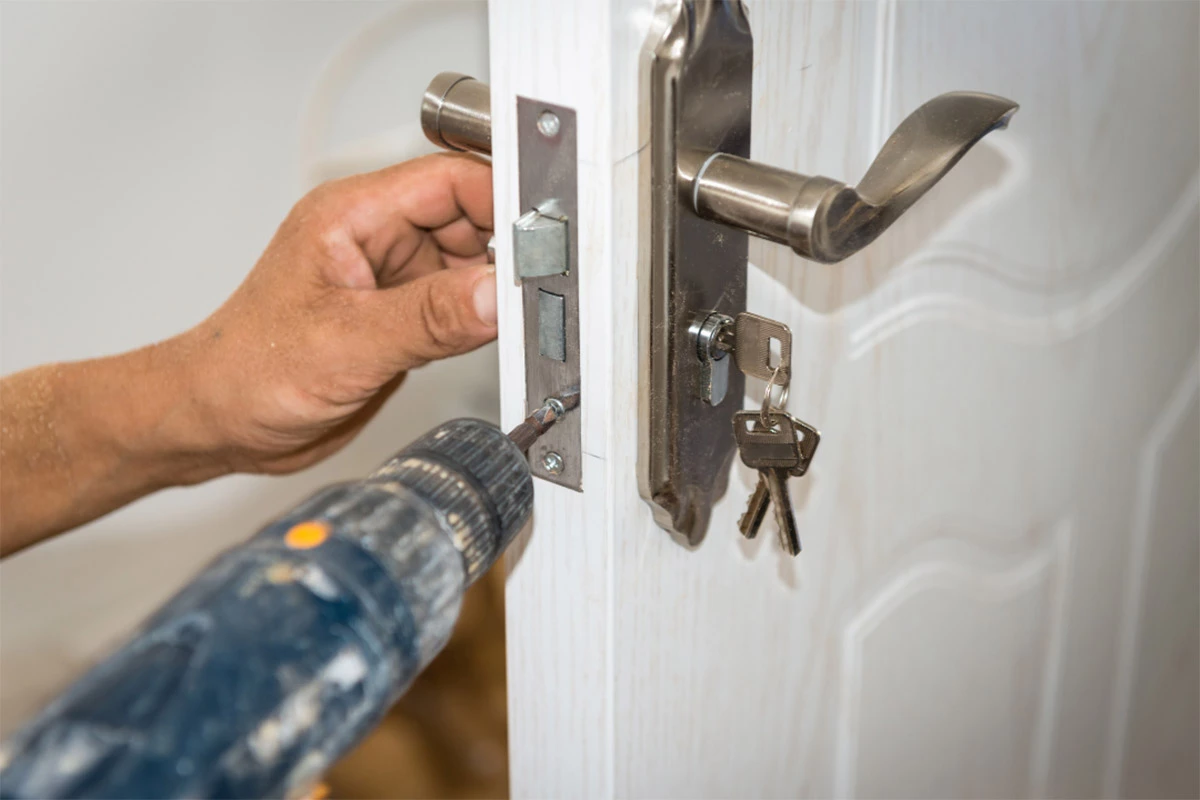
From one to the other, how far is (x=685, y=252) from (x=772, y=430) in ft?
0.22

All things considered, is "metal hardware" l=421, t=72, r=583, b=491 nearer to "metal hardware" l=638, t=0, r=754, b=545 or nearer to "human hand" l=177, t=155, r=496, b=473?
"metal hardware" l=638, t=0, r=754, b=545

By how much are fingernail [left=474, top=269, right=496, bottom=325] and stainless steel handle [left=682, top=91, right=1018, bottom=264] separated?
16cm

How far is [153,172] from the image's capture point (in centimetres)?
90

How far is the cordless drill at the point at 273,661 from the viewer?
0.74 ft

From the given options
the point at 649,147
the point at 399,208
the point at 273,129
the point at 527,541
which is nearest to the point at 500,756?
the point at 273,129

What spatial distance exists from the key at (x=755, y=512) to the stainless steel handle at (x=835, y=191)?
0.31 ft

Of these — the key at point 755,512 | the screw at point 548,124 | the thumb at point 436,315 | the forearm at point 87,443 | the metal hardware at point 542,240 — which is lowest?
the forearm at point 87,443

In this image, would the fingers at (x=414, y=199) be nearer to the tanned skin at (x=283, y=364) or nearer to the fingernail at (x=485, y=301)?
the tanned skin at (x=283, y=364)

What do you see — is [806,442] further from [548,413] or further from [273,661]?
[273,661]

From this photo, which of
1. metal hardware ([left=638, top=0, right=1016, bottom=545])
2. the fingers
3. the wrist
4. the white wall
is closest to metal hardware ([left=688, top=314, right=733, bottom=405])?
metal hardware ([left=638, top=0, right=1016, bottom=545])

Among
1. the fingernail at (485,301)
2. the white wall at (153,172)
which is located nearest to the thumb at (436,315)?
the fingernail at (485,301)

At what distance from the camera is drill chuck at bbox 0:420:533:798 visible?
23 cm

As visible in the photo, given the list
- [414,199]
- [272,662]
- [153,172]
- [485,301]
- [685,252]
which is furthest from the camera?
[153,172]

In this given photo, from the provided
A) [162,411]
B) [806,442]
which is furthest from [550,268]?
[162,411]
